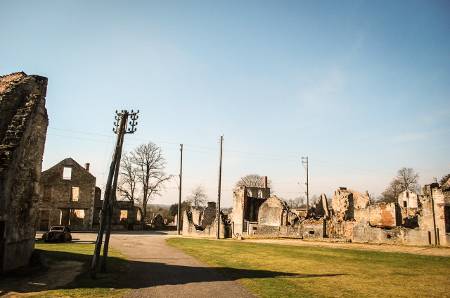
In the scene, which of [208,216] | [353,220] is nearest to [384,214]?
[353,220]

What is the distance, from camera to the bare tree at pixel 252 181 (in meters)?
80.0

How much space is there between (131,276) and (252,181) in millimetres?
69639

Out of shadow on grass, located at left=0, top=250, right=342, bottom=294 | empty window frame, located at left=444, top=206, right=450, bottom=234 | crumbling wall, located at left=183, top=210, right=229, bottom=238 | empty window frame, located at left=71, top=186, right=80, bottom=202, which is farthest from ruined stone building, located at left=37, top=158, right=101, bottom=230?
empty window frame, located at left=444, top=206, right=450, bottom=234

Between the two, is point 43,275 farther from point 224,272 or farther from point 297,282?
point 297,282

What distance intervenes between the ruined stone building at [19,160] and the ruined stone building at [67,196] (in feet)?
106

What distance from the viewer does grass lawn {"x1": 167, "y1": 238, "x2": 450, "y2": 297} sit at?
1041 centimetres

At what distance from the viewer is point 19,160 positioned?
1366 cm

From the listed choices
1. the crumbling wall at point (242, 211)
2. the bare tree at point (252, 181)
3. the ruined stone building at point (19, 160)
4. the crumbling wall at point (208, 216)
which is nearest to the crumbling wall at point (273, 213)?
the crumbling wall at point (242, 211)

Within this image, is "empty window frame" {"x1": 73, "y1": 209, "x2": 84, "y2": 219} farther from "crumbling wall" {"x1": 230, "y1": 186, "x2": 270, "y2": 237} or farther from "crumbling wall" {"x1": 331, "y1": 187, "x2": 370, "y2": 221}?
"crumbling wall" {"x1": 331, "y1": 187, "x2": 370, "y2": 221}

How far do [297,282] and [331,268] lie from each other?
13.7 ft

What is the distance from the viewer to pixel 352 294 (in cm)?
1008

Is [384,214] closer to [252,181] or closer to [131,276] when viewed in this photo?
[131,276]

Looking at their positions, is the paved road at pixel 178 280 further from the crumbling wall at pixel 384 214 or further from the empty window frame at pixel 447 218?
the crumbling wall at pixel 384 214

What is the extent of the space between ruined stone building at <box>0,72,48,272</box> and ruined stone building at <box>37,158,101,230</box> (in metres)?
32.4
